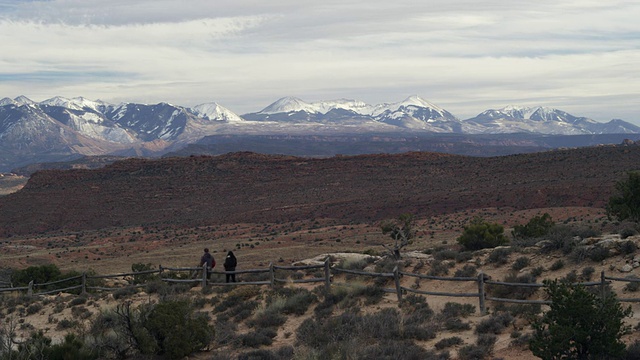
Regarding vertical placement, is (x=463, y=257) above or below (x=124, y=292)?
above

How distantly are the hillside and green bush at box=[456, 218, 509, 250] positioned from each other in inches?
935

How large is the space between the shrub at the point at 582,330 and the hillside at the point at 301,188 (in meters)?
40.7

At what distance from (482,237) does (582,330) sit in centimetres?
1736

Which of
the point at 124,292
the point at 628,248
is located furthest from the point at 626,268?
the point at 124,292

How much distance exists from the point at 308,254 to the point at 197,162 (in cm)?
5567

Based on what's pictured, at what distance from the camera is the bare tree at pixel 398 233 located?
22344 millimetres

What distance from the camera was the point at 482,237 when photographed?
27422mm

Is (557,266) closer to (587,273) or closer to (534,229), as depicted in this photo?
→ (587,273)

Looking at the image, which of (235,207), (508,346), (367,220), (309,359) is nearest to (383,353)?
(309,359)

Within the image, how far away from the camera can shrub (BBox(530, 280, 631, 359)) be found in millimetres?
10164

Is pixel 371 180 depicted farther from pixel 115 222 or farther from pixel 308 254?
pixel 308 254

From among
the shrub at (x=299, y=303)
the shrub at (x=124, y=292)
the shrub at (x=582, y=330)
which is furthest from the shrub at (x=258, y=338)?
the shrub at (x=124, y=292)

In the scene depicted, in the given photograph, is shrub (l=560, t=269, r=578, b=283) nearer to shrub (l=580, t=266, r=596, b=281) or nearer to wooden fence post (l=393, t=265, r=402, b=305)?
shrub (l=580, t=266, r=596, b=281)

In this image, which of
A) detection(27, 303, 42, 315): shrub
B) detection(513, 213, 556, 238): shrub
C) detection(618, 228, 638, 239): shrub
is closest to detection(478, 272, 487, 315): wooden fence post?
detection(618, 228, 638, 239): shrub
